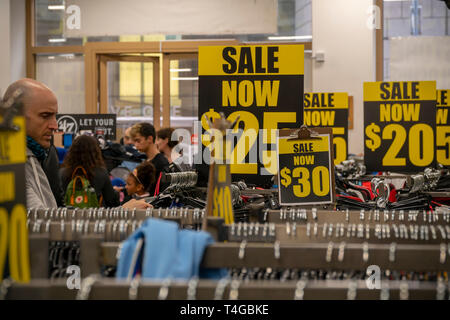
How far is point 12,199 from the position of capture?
1229mm

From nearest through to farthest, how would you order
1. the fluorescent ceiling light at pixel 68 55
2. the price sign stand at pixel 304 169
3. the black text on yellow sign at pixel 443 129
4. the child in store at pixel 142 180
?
1. the price sign stand at pixel 304 169
2. the child in store at pixel 142 180
3. the black text on yellow sign at pixel 443 129
4. the fluorescent ceiling light at pixel 68 55

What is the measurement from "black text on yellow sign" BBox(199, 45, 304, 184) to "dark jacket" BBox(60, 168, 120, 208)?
4.35 feet

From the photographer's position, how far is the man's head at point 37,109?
2.23m

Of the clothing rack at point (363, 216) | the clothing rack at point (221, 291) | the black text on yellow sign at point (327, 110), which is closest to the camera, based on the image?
the clothing rack at point (221, 291)

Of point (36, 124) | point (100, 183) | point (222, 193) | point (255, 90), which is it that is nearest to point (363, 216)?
point (222, 193)

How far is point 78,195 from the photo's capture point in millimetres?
3920

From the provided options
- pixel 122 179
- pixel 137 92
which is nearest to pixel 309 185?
pixel 122 179

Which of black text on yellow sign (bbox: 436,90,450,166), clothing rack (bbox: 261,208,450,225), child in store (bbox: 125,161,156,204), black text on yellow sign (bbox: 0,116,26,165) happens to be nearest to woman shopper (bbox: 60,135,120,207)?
child in store (bbox: 125,161,156,204)

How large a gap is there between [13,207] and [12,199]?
2 cm

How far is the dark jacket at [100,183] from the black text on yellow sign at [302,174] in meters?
1.91

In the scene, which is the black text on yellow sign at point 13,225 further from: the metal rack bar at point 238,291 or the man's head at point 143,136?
the man's head at point 143,136

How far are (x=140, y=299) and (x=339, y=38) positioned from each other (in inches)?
353

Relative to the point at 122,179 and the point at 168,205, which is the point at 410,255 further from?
the point at 122,179

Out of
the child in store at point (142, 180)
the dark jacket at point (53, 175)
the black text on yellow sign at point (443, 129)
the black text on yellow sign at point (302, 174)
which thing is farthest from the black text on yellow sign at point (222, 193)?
the black text on yellow sign at point (443, 129)
